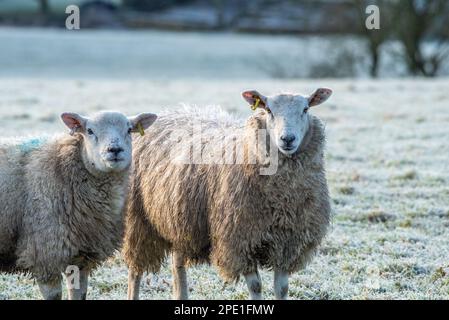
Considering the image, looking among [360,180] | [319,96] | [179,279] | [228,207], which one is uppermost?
[319,96]

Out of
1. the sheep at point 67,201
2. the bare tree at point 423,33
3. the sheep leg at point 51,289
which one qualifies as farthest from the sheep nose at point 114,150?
the bare tree at point 423,33

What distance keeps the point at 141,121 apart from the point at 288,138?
3.64ft

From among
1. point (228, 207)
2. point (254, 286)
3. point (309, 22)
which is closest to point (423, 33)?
point (309, 22)

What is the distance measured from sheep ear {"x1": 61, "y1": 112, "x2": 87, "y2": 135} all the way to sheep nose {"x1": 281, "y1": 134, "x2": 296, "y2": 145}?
1.39 meters

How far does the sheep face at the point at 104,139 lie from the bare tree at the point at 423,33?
2427 centimetres

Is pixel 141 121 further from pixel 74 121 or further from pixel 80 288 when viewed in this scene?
pixel 80 288

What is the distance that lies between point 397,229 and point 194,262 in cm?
305

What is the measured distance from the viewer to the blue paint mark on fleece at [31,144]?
5.98m

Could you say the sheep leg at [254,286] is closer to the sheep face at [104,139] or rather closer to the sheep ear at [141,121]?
the sheep face at [104,139]

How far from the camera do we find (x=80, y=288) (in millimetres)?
5637

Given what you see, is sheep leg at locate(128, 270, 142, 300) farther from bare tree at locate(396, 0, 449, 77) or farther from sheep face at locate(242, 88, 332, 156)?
bare tree at locate(396, 0, 449, 77)

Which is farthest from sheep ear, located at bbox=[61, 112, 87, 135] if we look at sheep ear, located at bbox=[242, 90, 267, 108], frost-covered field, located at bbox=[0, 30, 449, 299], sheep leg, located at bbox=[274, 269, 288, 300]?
sheep leg, located at bbox=[274, 269, 288, 300]
